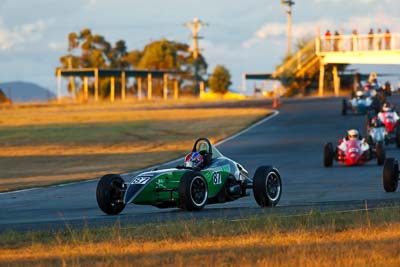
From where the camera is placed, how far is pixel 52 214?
806 inches

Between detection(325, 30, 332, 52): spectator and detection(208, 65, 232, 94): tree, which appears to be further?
detection(208, 65, 232, 94): tree

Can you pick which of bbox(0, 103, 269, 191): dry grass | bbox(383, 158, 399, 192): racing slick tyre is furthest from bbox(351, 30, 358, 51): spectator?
bbox(383, 158, 399, 192): racing slick tyre

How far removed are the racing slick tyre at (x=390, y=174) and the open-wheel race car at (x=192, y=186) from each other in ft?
10.5

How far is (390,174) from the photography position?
22.7 meters

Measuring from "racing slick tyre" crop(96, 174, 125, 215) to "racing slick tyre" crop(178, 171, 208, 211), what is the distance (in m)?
1.12

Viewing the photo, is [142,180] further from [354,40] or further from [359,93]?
[354,40]

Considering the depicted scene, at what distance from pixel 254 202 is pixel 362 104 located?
3803 cm

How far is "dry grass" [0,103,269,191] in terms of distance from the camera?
35.8 meters

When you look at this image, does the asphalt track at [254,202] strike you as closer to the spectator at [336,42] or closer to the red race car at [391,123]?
the red race car at [391,123]

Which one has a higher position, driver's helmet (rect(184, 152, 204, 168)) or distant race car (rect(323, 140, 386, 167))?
driver's helmet (rect(184, 152, 204, 168))

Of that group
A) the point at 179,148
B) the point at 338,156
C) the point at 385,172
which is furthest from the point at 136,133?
the point at 385,172

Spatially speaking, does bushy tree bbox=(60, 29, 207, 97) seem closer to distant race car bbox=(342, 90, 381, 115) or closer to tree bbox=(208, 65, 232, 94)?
tree bbox=(208, 65, 232, 94)

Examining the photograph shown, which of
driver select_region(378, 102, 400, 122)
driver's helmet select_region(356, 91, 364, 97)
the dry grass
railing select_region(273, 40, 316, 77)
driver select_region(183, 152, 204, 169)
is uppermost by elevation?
railing select_region(273, 40, 316, 77)

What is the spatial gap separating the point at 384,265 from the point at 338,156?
21.2 m
